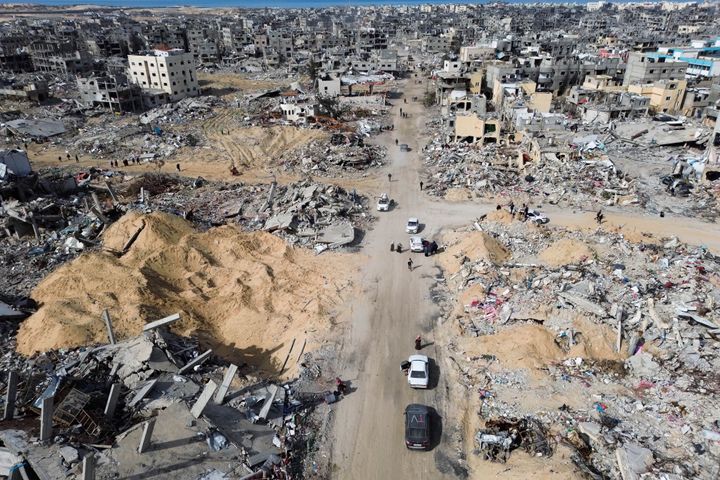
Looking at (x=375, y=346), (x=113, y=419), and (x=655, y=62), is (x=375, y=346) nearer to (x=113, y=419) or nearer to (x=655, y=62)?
(x=113, y=419)

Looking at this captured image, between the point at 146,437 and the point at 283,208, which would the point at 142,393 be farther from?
the point at 283,208

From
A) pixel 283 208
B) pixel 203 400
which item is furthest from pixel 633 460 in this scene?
pixel 283 208

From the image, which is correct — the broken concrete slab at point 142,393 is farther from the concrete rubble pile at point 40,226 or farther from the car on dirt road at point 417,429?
the concrete rubble pile at point 40,226

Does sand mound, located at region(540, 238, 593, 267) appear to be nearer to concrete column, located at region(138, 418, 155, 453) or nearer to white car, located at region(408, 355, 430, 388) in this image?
white car, located at region(408, 355, 430, 388)

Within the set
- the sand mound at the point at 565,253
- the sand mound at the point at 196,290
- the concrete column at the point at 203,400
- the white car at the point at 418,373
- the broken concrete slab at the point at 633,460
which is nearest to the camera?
the broken concrete slab at the point at 633,460

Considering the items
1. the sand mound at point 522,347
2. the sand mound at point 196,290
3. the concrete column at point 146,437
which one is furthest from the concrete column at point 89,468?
the sand mound at point 522,347

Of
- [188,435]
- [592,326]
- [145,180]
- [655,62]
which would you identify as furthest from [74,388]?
[655,62]
